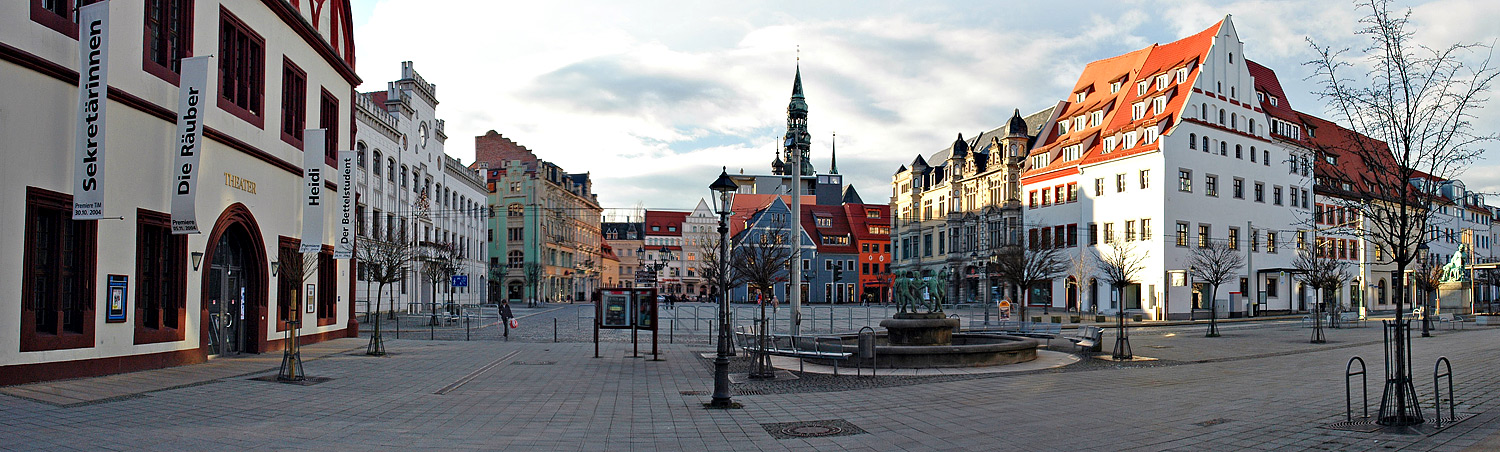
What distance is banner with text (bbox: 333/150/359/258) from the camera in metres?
27.1

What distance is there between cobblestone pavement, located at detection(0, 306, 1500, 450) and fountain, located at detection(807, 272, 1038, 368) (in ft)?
4.38

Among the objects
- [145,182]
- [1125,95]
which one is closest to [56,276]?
[145,182]

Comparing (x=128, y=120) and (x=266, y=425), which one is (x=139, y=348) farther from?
(x=266, y=425)

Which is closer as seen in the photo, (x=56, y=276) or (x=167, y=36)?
(x=56, y=276)

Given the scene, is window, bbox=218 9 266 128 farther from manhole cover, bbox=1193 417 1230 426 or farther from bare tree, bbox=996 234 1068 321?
bare tree, bbox=996 234 1068 321

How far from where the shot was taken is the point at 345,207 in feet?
89.1

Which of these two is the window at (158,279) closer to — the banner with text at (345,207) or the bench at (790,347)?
the banner with text at (345,207)

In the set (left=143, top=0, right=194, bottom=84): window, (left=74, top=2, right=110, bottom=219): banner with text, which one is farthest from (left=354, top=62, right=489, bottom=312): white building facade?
(left=74, top=2, right=110, bottom=219): banner with text

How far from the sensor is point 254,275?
74.0 feet

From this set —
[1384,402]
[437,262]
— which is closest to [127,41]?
[1384,402]

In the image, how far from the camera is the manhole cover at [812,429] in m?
10.7

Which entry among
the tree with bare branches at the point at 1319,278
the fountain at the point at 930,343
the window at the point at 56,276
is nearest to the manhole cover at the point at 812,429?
the fountain at the point at 930,343

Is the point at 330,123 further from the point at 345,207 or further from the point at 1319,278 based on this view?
the point at 1319,278

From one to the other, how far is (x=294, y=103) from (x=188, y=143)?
795cm
